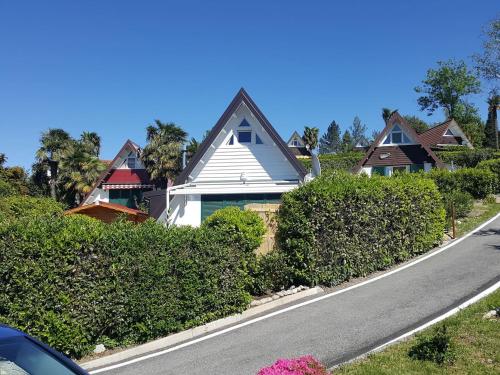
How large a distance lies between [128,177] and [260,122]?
24.4 meters

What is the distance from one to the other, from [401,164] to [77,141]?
1232 inches

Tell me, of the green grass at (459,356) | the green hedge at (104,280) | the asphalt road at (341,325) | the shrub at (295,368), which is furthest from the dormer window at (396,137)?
the shrub at (295,368)

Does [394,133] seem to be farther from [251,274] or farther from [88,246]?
[88,246]

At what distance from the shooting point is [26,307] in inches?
285

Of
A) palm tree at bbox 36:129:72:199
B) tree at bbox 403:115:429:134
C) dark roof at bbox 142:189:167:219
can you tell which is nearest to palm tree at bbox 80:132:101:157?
palm tree at bbox 36:129:72:199

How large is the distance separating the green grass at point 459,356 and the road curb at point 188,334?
3.41m

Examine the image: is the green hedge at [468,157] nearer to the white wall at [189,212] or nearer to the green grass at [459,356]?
the white wall at [189,212]

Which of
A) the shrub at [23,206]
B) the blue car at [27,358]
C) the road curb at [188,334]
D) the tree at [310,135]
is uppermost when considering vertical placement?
the tree at [310,135]

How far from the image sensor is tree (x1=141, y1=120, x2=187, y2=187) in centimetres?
3900

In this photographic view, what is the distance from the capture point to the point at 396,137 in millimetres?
32281

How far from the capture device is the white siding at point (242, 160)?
19.7 metres

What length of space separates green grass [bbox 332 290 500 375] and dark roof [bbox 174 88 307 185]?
490 inches

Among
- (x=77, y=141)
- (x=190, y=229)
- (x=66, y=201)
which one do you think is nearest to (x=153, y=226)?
(x=190, y=229)

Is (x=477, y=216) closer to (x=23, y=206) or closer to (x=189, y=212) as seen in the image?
(x=189, y=212)
